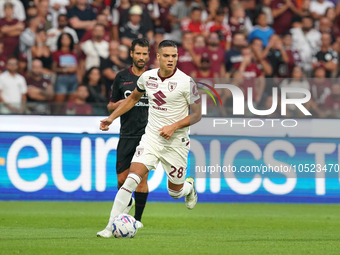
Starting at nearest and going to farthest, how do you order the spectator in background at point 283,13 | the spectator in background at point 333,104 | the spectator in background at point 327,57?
the spectator in background at point 333,104 → the spectator in background at point 327,57 → the spectator in background at point 283,13

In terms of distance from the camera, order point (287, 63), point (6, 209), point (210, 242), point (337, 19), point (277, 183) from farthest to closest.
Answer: point (337, 19) < point (287, 63) < point (277, 183) < point (6, 209) < point (210, 242)

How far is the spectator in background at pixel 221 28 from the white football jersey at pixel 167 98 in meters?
7.36

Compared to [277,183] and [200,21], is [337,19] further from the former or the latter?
[277,183]

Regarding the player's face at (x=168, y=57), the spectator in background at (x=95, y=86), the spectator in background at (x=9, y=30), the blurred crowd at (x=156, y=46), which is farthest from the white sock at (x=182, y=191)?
the spectator in background at (x=9, y=30)

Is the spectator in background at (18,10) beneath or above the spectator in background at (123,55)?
above

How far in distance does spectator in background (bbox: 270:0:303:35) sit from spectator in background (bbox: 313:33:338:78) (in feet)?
4.31

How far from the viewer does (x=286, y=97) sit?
1171cm

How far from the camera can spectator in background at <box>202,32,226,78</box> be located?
13.6 m

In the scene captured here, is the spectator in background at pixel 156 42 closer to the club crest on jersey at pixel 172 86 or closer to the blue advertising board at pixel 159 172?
the blue advertising board at pixel 159 172

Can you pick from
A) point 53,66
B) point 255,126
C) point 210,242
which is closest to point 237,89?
point 255,126

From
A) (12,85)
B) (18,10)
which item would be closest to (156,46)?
(12,85)

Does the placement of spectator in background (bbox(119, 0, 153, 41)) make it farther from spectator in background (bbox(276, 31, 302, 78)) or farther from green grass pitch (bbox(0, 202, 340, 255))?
green grass pitch (bbox(0, 202, 340, 255))

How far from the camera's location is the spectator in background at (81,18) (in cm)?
1428

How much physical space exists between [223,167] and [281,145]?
1.25 m
